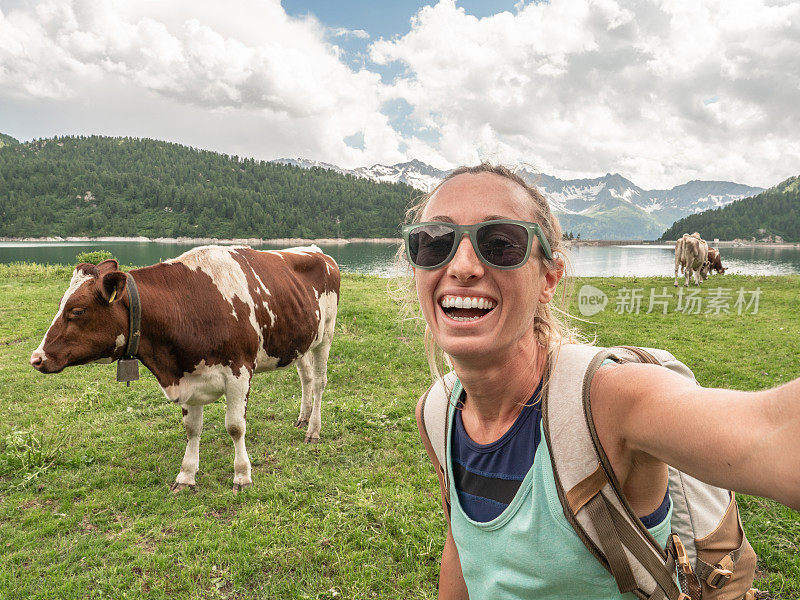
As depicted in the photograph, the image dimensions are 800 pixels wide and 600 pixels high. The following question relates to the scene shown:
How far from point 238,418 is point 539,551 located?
194 inches

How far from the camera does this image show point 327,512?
16.8 ft

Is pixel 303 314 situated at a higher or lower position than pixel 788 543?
higher

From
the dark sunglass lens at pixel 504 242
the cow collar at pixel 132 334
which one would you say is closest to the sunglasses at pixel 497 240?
the dark sunglass lens at pixel 504 242

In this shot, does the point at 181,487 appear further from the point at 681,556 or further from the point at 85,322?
the point at 681,556

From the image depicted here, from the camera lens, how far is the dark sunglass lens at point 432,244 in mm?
1802

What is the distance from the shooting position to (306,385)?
24.8 ft

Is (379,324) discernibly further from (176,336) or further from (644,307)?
(644,307)

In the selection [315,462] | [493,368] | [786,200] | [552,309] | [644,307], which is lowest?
[315,462]

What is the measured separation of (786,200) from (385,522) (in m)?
224

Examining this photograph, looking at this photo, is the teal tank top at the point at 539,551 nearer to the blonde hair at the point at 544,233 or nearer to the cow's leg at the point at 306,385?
the blonde hair at the point at 544,233

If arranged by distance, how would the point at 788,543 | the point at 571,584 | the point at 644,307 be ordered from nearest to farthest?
the point at 571,584 < the point at 788,543 < the point at 644,307

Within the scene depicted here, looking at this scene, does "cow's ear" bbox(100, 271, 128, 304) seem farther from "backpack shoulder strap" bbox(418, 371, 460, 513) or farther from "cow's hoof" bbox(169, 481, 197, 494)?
"backpack shoulder strap" bbox(418, 371, 460, 513)

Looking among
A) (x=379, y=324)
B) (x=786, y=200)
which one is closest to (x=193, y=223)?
(x=379, y=324)

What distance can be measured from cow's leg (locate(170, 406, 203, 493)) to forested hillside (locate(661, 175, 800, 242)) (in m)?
178
